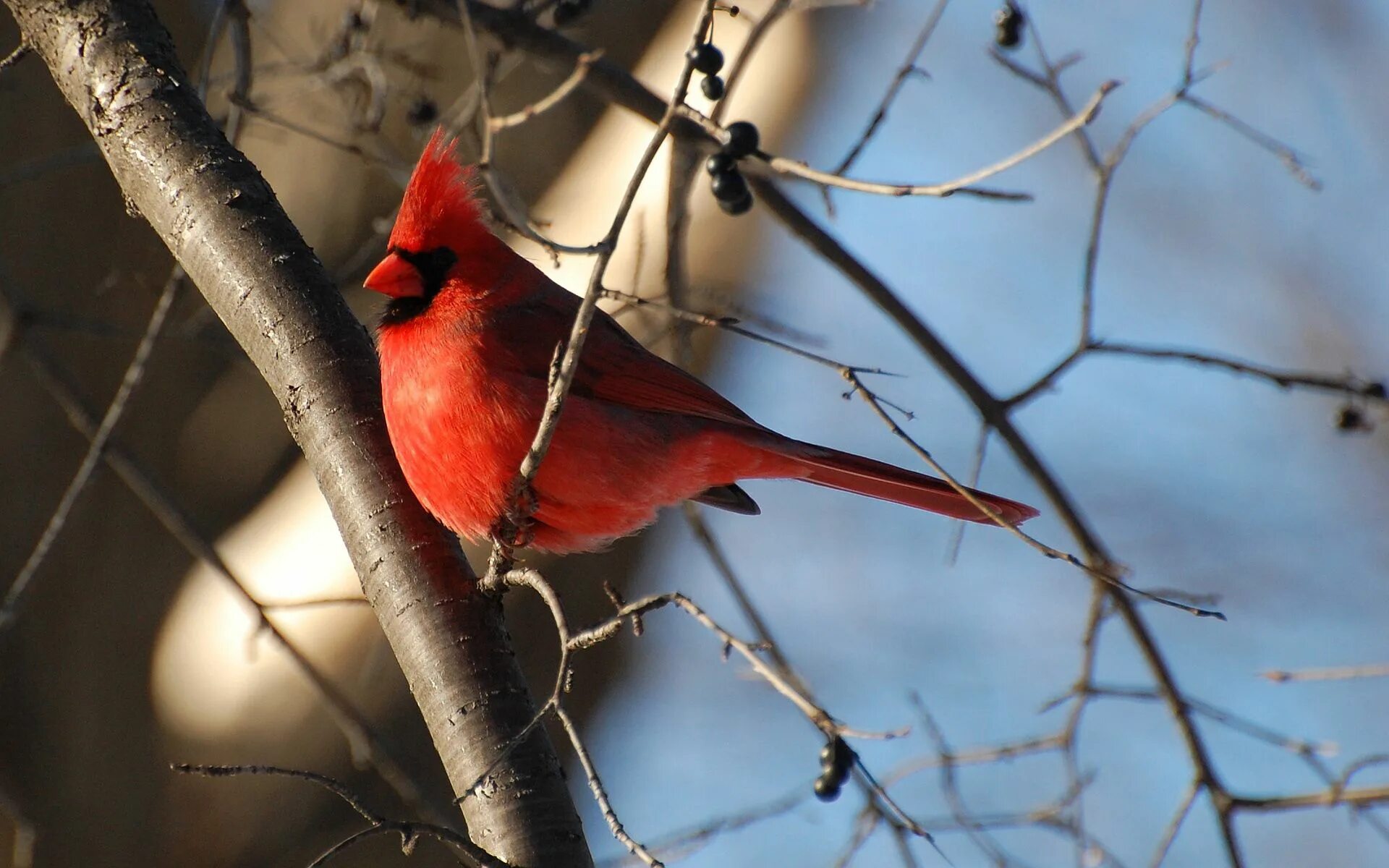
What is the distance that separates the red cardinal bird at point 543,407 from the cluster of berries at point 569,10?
23.2 inches

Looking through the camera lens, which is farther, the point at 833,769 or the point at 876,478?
the point at 876,478

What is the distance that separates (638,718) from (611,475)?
1711 millimetres

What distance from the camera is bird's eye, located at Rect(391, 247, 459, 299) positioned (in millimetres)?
2836

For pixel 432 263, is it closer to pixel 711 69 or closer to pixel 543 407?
pixel 543 407

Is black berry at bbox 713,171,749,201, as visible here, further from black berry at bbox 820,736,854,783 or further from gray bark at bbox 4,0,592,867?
black berry at bbox 820,736,854,783

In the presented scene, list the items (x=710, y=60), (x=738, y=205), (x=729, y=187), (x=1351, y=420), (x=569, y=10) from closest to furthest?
(x=710, y=60) < (x=729, y=187) < (x=738, y=205) < (x=1351, y=420) < (x=569, y=10)

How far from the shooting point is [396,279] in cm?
279

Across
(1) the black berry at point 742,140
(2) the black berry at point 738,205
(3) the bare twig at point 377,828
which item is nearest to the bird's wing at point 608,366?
(2) the black berry at point 738,205

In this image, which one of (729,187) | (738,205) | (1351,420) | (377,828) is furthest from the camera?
(1351,420)

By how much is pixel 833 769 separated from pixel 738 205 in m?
1.27

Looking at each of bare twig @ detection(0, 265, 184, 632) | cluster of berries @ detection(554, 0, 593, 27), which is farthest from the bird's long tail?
bare twig @ detection(0, 265, 184, 632)

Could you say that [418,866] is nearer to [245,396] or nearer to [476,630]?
[245,396]

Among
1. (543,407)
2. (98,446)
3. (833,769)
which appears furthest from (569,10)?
(833,769)

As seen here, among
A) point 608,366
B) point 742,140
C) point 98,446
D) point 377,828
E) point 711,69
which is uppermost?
point 711,69
